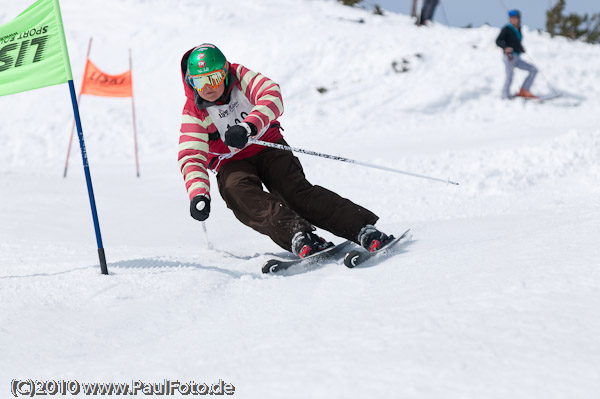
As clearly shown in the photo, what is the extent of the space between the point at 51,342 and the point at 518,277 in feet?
5.82

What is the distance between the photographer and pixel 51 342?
2.11 m

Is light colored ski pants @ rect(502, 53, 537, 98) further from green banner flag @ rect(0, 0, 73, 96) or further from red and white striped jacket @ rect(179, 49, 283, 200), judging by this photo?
green banner flag @ rect(0, 0, 73, 96)

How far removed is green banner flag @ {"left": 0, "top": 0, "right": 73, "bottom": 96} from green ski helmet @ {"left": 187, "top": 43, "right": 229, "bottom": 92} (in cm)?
72

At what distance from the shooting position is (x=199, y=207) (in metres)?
3.32

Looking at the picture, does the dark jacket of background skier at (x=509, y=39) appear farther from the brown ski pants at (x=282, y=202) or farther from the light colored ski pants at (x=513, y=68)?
the brown ski pants at (x=282, y=202)

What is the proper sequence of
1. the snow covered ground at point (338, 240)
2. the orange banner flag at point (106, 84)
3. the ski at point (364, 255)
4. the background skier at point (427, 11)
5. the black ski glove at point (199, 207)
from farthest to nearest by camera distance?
1. the background skier at point (427, 11)
2. the orange banner flag at point (106, 84)
3. the black ski glove at point (199, 207)
4. the ski at point (364, 255)
5. the snow covered ground at point (338, 240)

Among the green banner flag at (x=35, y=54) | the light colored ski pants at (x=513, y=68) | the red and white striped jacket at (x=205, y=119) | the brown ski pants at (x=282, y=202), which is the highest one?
the green banner flag at (x=35, y=54)

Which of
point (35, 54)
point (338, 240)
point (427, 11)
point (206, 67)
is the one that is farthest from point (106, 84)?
point (427, 11)

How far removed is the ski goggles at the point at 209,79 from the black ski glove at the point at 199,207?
0.70m

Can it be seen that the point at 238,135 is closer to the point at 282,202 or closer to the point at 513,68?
the point at 282,202

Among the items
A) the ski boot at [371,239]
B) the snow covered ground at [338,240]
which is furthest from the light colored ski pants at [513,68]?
the ski boot at [371,239]

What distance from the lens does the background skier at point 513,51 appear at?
10227 mm

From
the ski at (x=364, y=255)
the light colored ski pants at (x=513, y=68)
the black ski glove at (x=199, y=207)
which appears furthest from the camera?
the light colored ski pants at (x=513, y=68)

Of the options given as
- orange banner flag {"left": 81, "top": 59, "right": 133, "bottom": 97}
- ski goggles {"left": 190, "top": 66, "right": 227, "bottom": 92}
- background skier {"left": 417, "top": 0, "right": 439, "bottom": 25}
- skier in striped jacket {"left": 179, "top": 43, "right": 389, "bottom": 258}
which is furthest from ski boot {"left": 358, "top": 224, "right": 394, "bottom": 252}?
background skier {"left": 417, "top": 0, "right": 439, "bottom": 25}
